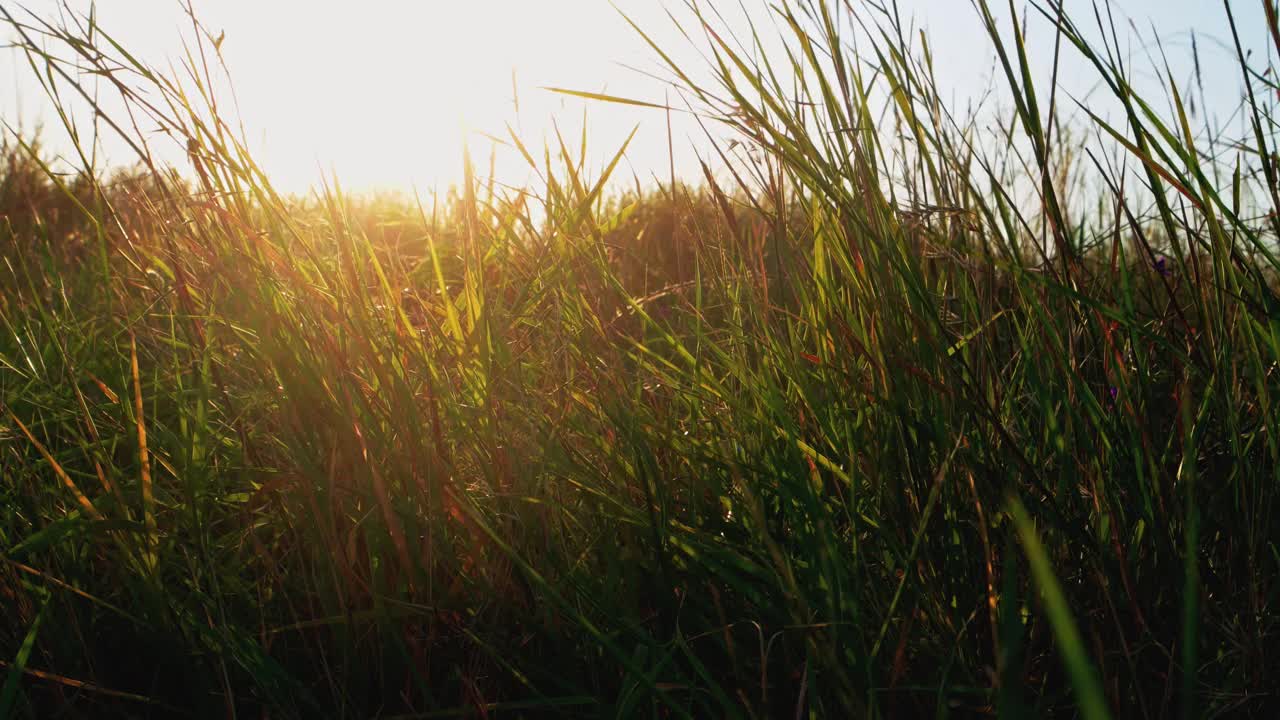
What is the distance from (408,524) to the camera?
89 cm

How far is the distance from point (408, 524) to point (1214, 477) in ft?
2.81

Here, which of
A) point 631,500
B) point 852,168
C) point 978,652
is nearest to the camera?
point 978,652

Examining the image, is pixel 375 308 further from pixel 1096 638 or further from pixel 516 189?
pixel 1096 638

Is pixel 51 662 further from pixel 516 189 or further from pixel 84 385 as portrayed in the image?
pixel 84 385

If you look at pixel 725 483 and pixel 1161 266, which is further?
pixel 1161 266

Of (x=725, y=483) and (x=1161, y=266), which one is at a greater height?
(x=1161, y=266)

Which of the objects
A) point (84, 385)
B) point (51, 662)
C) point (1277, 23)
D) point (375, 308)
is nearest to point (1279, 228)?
point (1277, 23)


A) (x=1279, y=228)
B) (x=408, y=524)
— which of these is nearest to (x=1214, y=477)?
(x=1279, y=228)

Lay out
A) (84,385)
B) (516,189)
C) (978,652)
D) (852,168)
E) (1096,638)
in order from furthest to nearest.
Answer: (84,385)
(516,189)
(852,168)
(978,652)
(1096,638)

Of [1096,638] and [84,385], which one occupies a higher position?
[84,385]

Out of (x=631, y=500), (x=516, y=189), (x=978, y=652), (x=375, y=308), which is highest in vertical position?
(x=516, y=189)

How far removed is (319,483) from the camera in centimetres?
90

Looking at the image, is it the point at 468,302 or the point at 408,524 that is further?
the point at 468,302

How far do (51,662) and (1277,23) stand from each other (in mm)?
1330
